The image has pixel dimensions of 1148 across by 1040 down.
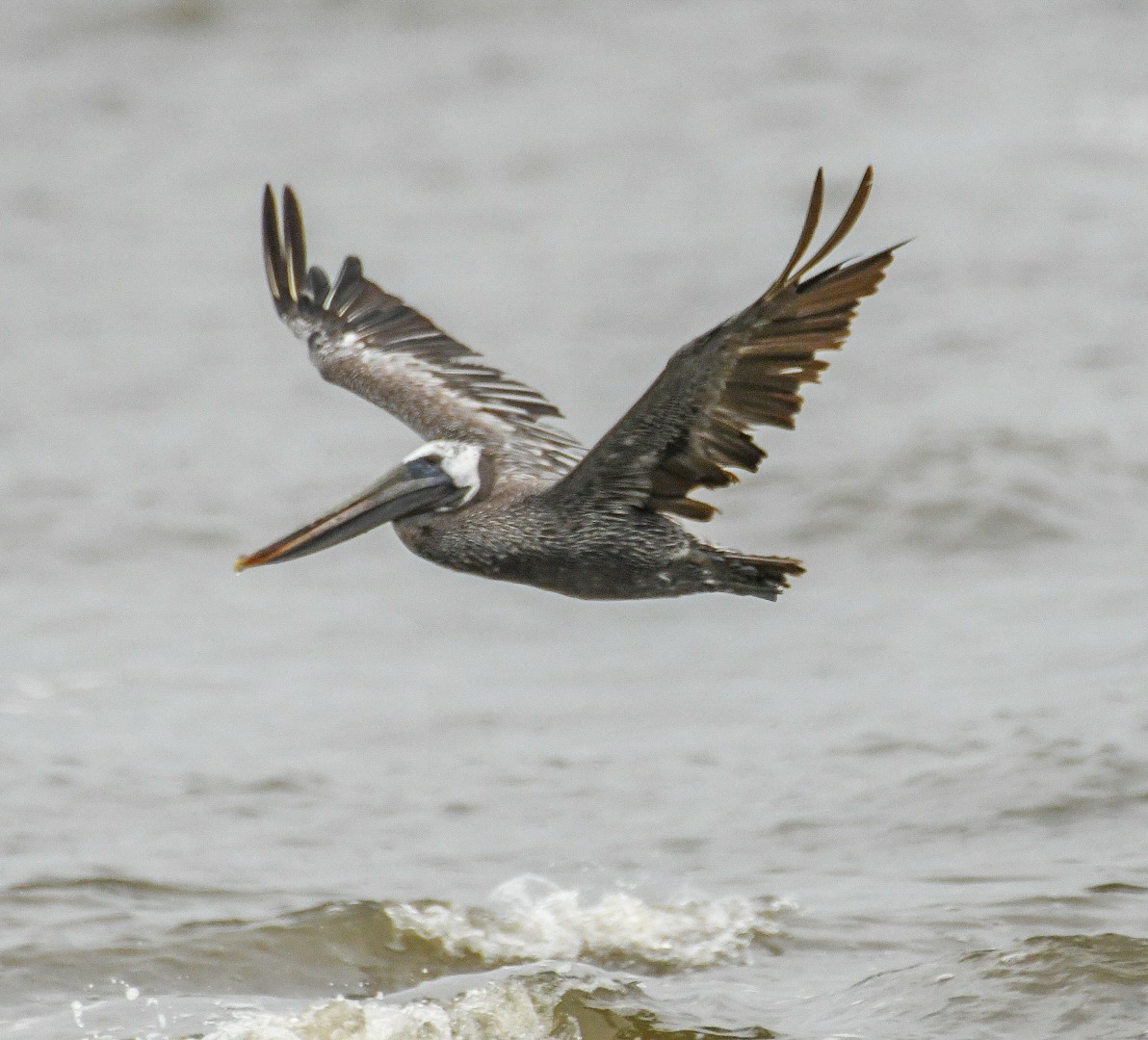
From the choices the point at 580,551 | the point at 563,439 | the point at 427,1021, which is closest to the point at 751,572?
the point at 580,551

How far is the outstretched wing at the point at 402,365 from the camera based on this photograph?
840 centimetres

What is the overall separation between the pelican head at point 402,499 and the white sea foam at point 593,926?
5.13 feet

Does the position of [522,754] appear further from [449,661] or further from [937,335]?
[937,335]

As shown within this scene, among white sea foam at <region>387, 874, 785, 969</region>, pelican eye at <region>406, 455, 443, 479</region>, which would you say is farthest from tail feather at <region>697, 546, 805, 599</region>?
white sea foam at <region>387, 874, 785, 969</region>

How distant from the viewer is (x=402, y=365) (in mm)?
8836

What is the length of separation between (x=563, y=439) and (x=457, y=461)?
94 centimetres

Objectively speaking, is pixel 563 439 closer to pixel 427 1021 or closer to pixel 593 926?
pixel 593 926

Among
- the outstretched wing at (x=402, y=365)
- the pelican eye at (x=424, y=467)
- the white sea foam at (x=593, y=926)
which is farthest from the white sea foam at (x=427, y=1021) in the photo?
the outstretched wing at (x=402, y=365)

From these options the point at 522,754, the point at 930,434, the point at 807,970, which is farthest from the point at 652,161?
the point at 807,970

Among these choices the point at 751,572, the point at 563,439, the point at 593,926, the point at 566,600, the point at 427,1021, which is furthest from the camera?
the point at 566,600

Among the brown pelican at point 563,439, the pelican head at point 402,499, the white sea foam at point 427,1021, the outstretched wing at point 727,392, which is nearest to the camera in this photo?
the outstretched wing at point 727,392

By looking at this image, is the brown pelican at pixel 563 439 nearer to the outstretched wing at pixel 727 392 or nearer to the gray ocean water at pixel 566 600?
the outstretched wing at pixel 727 392

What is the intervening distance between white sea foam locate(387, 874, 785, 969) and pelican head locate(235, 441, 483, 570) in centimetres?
156

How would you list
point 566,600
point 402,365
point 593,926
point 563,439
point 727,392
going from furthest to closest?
point 566,600, point 402,365, point 563,439, point 593,926, point 727,392
